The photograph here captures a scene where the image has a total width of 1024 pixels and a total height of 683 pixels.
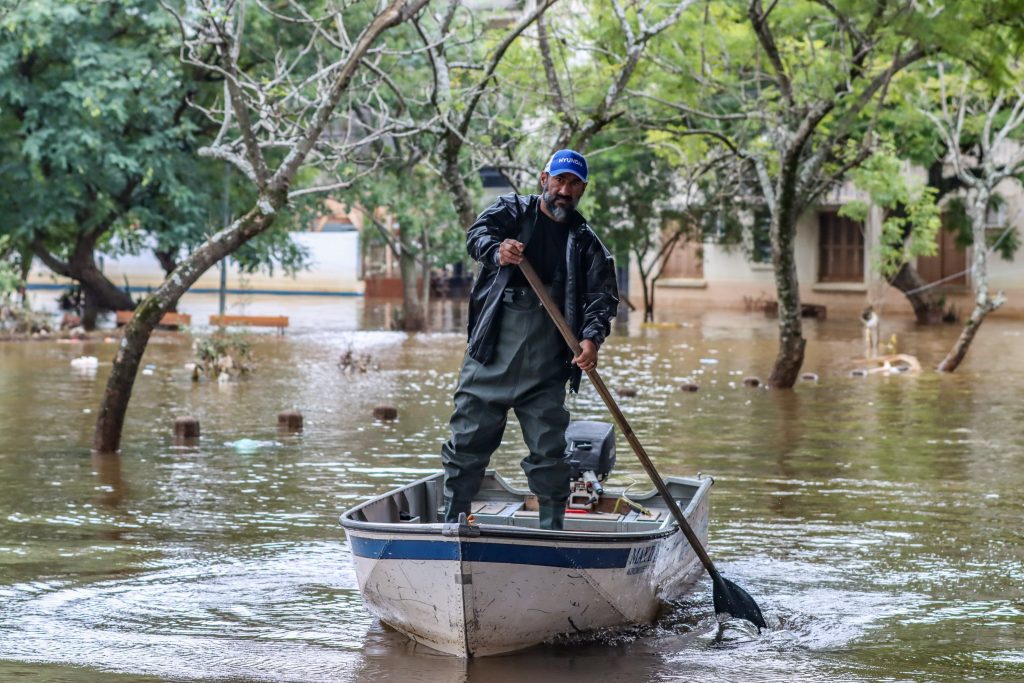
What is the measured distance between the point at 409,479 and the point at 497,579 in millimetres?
5723

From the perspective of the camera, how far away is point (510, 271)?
746 cm

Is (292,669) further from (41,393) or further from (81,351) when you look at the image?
(81,351)

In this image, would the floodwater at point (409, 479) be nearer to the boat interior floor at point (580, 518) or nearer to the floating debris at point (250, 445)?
the floating debris at point (250, 445)

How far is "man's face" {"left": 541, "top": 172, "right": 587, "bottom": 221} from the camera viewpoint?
Result: 7.45 meters

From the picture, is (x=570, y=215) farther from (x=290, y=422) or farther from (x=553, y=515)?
(x=290, y=422)

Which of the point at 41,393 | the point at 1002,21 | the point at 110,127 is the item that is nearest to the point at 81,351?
the point at 110,127

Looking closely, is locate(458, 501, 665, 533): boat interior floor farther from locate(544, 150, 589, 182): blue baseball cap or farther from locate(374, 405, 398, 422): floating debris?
locate(374, 405, 398, 422): floating debris

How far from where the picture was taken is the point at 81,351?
1020 inches

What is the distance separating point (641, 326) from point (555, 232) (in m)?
27.9

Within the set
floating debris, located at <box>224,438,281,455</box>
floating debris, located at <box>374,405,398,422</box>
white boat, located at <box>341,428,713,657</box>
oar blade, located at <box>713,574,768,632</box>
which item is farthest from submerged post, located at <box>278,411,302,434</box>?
oar blade, located at <box>713,574,768,632</box>

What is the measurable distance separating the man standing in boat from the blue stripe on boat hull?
66cm

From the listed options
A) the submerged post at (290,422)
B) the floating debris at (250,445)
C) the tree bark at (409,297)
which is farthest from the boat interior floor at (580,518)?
the tree bark at (409,297)

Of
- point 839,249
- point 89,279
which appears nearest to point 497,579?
point 89,279

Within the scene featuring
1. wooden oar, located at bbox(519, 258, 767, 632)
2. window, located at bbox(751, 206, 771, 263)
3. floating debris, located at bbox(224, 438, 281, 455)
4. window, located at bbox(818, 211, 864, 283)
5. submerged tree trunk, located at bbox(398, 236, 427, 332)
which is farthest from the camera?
window, located at bbox(818, 211, 864, 283)
